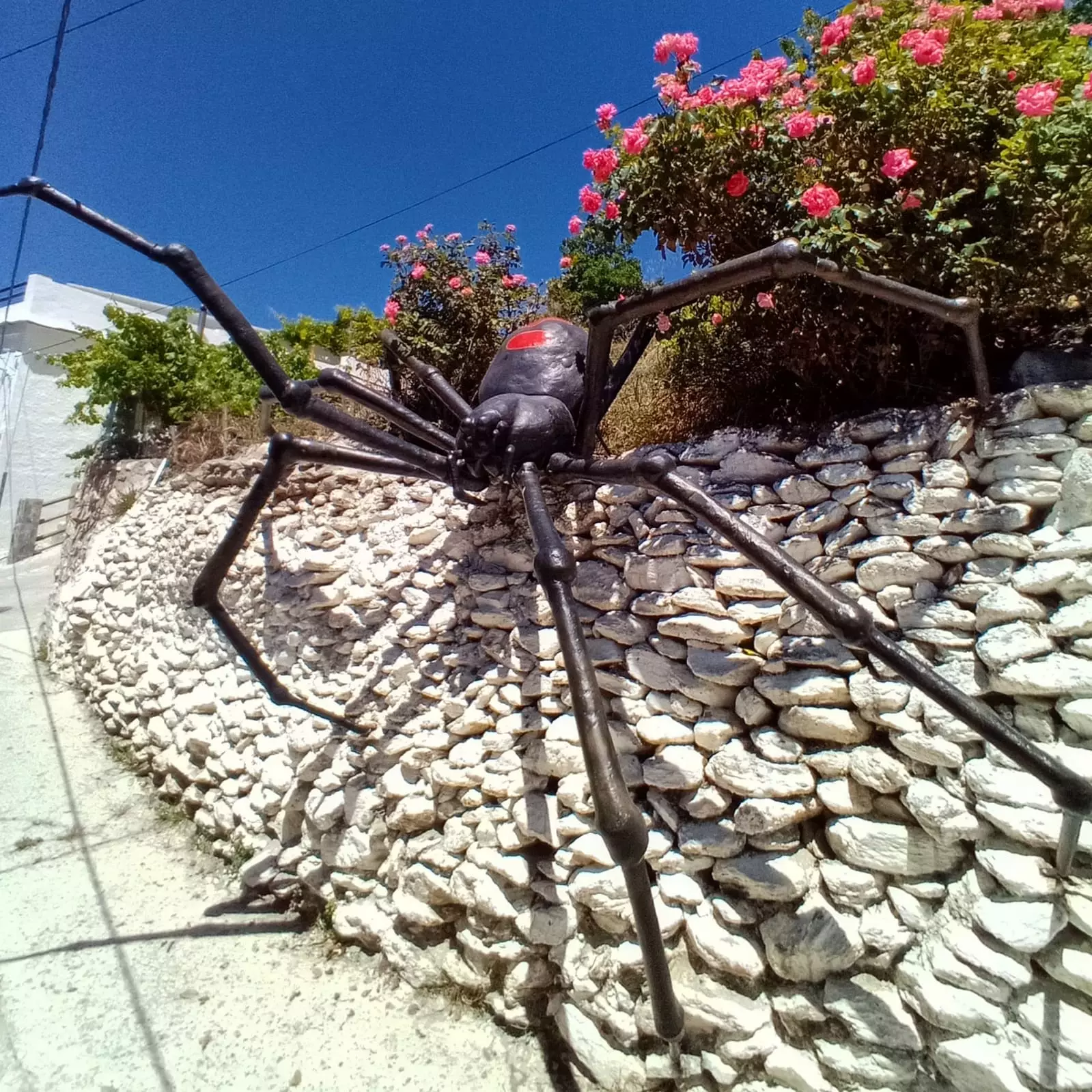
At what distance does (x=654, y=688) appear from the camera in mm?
2807

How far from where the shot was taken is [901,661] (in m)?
1.83

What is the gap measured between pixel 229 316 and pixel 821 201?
7.90ft

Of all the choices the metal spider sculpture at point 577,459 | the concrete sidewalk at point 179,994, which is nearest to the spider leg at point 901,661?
the metal spider sculpture at point 577,459

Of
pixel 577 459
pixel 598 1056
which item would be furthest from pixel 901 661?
pixel 598 1056

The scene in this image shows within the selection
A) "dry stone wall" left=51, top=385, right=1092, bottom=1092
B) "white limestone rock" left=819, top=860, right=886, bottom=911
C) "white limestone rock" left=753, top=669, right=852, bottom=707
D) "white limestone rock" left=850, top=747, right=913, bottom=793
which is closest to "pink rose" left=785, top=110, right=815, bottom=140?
"dry stone wall" left=51, top=385, right=1092, bottom=1092

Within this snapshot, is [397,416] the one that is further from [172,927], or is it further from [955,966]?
[955,966]

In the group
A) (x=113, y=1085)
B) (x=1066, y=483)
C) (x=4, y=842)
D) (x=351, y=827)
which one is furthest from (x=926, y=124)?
(x=4, y=842)

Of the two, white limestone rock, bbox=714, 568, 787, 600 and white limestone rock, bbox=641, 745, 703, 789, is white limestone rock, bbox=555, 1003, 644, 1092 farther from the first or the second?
white limestone rock, bbox=714, 568, 787, 600

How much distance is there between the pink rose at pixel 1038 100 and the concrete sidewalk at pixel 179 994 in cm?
388

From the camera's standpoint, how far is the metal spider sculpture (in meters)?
1.81

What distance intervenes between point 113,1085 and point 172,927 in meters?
0.84

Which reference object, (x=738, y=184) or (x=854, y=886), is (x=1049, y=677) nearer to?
(x=854, y=886)

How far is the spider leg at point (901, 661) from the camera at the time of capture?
5.79ft

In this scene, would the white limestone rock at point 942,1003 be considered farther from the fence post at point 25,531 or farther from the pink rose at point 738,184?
the fence post at point 25,531
